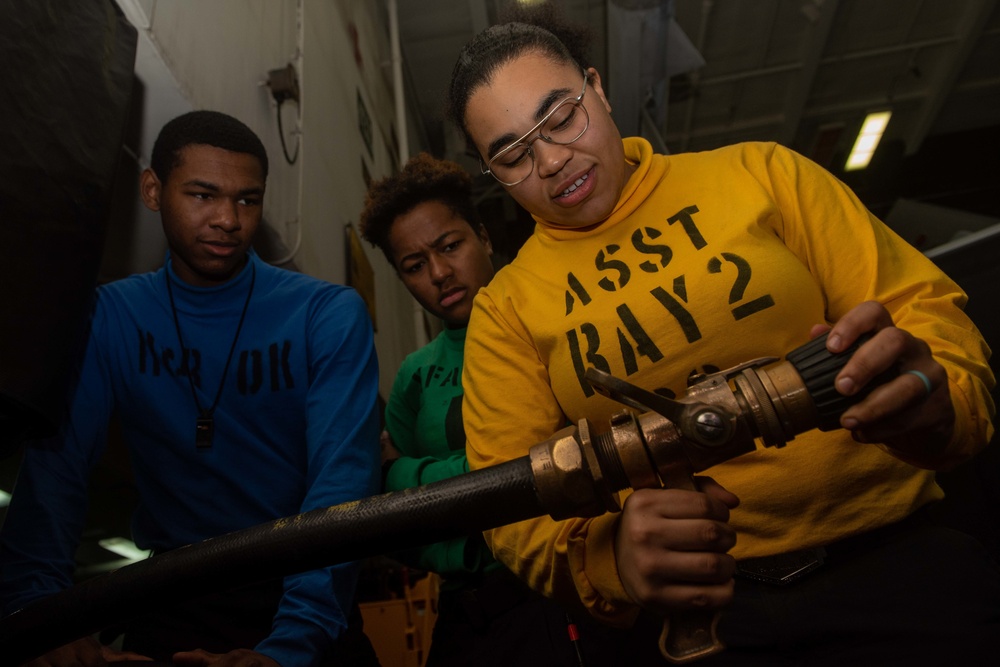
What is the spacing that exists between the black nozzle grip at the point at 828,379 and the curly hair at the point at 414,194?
1.44 m

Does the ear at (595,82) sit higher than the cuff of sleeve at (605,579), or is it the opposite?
the ear at (595,82)

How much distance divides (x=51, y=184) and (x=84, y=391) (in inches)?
17.5

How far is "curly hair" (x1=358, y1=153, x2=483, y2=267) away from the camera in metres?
1.96

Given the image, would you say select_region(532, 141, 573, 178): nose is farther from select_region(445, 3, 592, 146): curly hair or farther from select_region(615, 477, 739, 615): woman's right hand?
select_region(615, 477, 739, 615): woman's right hand

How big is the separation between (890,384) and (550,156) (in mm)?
663

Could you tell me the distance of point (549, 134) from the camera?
3.66ft

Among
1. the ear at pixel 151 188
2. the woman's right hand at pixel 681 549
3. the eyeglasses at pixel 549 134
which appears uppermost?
the ear at pixel 151 188

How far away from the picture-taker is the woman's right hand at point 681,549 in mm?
648

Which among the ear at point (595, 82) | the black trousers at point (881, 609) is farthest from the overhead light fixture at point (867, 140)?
the black trousers at point (881, 609)

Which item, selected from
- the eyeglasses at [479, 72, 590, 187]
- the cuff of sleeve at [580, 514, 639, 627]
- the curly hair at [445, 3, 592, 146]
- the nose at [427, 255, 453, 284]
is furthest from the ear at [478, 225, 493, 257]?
the cuff of sleeve at [580, 514, 639, 627]

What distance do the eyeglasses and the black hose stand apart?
0.63 m

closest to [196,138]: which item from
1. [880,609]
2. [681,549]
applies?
[681,549]

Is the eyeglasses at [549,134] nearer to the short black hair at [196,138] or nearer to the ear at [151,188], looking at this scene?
the short black hair at [196,138]

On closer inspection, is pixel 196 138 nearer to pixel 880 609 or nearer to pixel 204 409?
pixel 204 409
